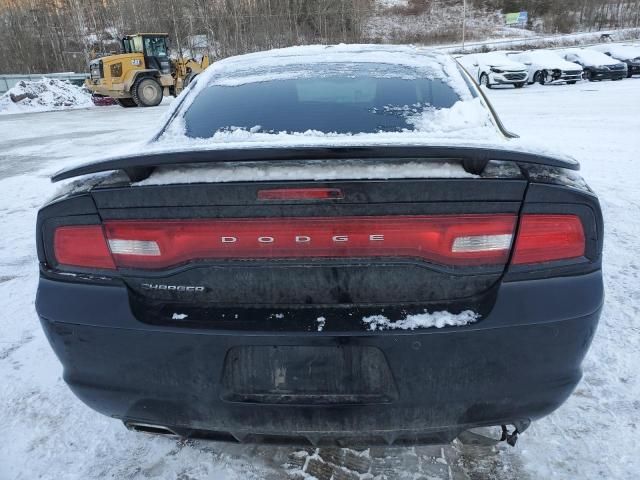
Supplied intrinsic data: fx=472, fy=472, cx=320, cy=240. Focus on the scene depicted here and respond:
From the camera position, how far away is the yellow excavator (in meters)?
18.2

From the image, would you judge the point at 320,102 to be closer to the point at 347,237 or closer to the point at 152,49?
the point at 347,237

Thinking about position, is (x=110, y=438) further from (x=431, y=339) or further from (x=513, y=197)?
(x=513, y=197)

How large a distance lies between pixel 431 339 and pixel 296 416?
1.48ft

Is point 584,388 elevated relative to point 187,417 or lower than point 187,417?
lower

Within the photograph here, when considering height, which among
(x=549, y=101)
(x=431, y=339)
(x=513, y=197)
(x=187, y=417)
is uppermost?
(x=513, y=197)

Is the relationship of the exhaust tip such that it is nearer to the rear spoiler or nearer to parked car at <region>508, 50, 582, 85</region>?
the rear spoiler

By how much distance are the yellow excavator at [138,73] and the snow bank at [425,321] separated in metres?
19.4

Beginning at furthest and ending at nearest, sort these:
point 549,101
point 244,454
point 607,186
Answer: point 549,101, point 607,186, point 244,454

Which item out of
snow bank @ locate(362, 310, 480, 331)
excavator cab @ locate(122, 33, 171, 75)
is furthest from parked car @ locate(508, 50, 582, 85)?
snow bank @ locate(362, 310, 480, 331)

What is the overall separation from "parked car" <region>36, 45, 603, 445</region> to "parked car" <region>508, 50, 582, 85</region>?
23.2 metres

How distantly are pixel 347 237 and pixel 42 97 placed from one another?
27.5 m

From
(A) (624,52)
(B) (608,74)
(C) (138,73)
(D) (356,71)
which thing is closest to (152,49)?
(C) (138,73)

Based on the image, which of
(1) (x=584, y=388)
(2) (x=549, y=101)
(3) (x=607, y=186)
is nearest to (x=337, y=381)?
(1) (x=584, y=388)

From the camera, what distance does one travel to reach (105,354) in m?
1.43
